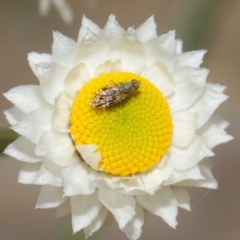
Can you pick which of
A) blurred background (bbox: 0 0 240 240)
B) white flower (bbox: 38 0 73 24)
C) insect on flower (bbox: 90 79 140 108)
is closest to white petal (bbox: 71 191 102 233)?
insect on flower (bbox: 90 79 140 108)

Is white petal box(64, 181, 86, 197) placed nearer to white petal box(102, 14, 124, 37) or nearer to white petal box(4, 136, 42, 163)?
white petal box(4, 136, 42, 163)

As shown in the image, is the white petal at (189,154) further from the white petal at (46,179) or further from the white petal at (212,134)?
the white petal at (46,179)

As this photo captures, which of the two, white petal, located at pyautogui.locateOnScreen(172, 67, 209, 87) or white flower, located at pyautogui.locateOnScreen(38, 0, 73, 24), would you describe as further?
white flower, located at pyautogui.locateOnScreen(38, 0, 73, 24)

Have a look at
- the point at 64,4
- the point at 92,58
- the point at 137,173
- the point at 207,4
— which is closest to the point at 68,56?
the point at 92,58

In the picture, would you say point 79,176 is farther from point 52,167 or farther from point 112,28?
point 112,28

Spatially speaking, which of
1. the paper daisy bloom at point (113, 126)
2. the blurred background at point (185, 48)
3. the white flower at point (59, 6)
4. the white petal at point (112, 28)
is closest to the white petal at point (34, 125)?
the paper daisy bloom at point (113, 126)

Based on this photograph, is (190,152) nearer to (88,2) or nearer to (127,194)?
(127,194)
